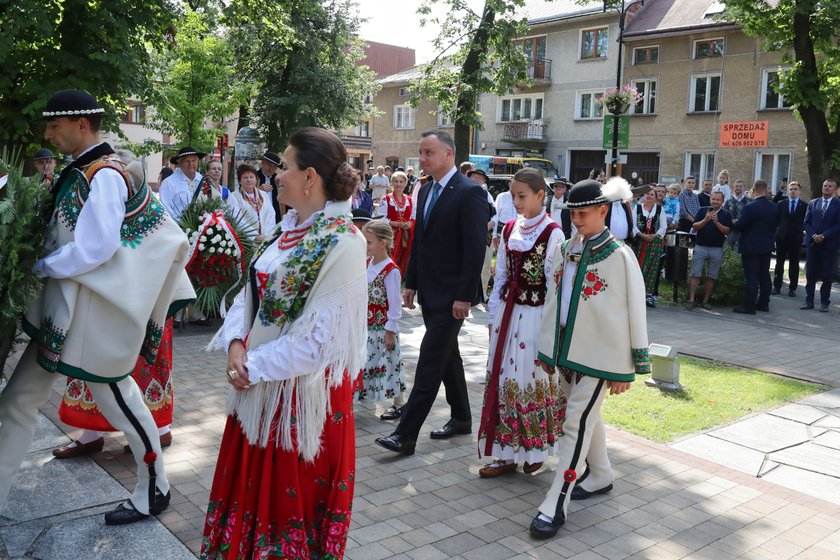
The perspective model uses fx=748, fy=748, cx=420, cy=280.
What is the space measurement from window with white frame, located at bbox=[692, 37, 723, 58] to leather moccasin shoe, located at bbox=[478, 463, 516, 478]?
33.0m

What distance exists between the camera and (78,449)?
16.0 ft

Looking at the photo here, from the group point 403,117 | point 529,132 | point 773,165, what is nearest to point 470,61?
point 773,165

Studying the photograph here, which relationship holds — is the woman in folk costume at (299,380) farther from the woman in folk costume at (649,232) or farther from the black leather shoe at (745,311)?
the black leather shoe at (745,311)

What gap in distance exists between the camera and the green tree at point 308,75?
3130 centimetres

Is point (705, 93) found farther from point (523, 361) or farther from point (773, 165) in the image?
point (523, 361)

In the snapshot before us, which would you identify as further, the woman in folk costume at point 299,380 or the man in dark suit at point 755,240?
the man in dark suit at point 755,240

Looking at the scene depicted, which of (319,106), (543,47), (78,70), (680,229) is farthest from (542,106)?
(78,70)

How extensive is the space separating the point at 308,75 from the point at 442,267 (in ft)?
91.8

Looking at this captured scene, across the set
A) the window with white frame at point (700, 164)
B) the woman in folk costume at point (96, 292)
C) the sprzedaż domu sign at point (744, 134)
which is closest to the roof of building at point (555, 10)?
the window with white frame at point (700, 164)

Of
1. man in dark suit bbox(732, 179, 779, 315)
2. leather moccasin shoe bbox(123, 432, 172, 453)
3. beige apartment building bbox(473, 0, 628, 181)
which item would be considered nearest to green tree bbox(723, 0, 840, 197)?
man in dark suit bbox(732, 179, 779, 315)

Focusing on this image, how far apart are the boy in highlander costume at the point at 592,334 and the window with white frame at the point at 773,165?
30.8m

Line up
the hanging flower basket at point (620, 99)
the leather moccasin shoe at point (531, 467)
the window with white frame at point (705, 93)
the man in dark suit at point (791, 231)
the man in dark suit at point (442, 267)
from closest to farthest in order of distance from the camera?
1. the leather moccasin shoe at point (531, 467)
2. the man in dark suit at point (442, 267)
3. the man in dark suit at point (791, 231)
4. the hanging flower basket at point (620, 99)
5. the window with white frame at point (705, 93)

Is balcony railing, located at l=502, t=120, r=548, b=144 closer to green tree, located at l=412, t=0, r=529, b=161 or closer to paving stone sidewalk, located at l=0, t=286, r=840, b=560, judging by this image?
green tree, located at l=412, t=0, r=529, b=161

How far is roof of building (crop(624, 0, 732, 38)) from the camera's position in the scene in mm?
33781
